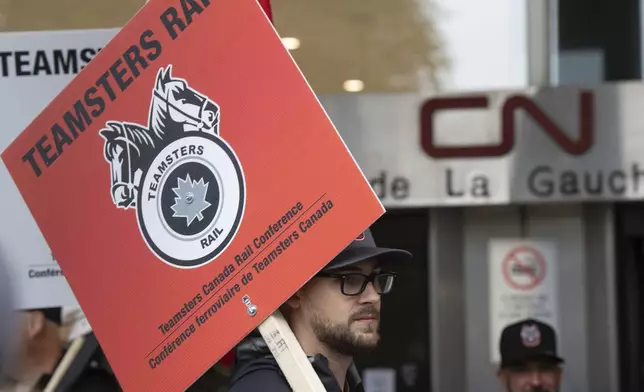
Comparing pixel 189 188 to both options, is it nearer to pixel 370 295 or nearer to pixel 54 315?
pixel 370 295

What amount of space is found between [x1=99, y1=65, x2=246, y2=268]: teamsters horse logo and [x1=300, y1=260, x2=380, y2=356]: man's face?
31 centimetres

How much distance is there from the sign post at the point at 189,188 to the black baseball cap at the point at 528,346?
11.5 ft

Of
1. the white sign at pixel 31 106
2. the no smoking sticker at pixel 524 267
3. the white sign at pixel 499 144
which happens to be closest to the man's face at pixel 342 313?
the white sign at pixel 31 106

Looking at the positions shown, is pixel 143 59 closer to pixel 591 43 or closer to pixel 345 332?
pixel 345 332

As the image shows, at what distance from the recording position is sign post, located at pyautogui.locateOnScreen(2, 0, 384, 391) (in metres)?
2.81

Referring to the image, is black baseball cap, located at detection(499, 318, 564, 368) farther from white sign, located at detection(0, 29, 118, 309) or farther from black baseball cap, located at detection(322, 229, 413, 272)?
black baseball cap, located at detection(322, 229, 413, 272)

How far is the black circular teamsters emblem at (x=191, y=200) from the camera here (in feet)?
9.51

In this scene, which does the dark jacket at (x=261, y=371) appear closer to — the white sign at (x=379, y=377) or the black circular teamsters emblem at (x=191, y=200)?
the black circular teamsters emblem at (x=191, y=200)

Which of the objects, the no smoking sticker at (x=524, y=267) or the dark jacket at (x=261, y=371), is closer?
the dark jacket at (x=261, y=371)

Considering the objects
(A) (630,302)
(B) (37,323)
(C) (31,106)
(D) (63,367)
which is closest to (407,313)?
(A) (630,302)

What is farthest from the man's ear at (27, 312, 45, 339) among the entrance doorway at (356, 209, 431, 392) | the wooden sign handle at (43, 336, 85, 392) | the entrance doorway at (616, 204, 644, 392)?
the entrance doorway at (616, 204, 644, 392)

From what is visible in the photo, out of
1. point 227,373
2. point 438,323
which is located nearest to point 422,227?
point 438,323

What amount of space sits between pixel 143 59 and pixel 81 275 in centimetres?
50

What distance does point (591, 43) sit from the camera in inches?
349
